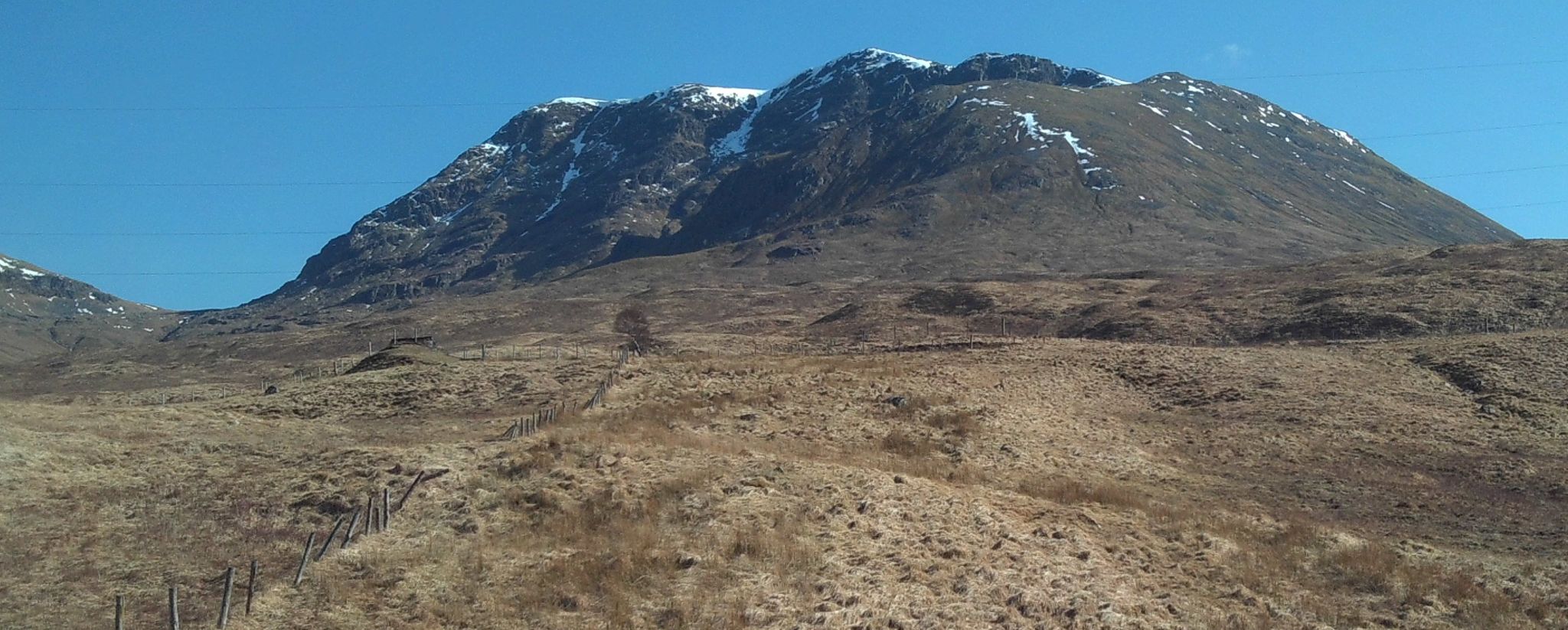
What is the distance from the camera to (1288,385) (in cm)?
4728

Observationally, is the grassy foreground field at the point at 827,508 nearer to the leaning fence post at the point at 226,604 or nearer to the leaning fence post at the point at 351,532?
the leaning fence post at the point at 351,532

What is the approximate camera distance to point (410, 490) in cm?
2455

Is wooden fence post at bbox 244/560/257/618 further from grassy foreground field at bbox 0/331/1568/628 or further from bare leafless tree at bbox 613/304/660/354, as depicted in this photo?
bare leafless tree at bbox 613/304/660/354

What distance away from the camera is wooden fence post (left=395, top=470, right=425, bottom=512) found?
24.1 meters

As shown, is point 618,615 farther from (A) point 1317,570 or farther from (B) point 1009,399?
(B) point 1009,399

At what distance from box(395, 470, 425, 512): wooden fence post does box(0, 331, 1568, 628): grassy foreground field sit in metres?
0.41

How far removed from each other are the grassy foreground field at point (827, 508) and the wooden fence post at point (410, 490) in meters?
0.41

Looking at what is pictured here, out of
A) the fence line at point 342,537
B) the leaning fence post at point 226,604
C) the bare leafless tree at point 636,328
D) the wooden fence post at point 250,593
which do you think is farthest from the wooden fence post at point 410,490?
the bare leafless tree at point 636,328

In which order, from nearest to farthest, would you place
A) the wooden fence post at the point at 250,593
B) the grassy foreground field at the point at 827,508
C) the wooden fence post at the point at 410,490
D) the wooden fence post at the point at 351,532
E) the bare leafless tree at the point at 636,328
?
1. the wooden fence post at the point at 250,593
2. the grassy foreground field at the point at 827,508
3. the wooden fence post at the point at 351,532
4. the wooden fence post at the point at 410,490
5. the bare leafless tree at the point at 636,328

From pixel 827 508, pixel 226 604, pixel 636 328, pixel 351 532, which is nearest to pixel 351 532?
pixel 351 532

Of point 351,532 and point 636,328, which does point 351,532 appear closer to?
point 351,532

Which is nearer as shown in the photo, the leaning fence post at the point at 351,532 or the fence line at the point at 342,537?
the fence line at the point at 342,537

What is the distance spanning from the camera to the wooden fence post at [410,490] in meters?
24.1

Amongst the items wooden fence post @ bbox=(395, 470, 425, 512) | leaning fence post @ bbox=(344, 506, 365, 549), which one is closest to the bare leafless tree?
wooden fence post @ bbox=(395, 470, 425, 512)
